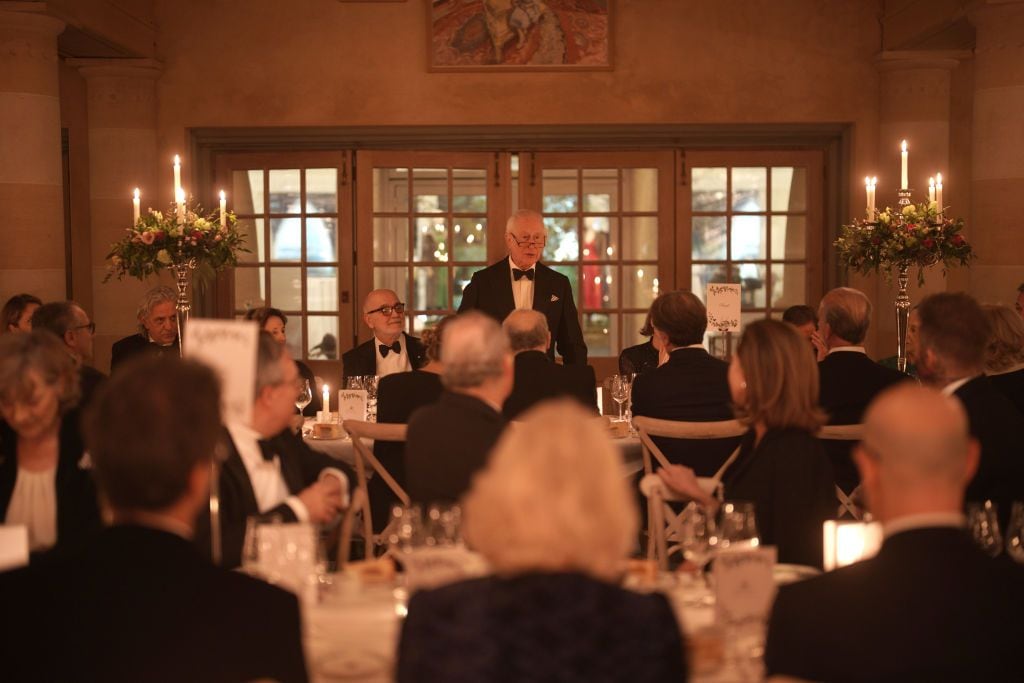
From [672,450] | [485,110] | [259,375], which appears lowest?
[672,450]

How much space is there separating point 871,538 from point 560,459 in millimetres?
1551

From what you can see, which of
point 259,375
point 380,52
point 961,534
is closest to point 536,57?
point 380,52

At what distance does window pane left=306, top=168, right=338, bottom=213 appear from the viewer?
10.1 metres

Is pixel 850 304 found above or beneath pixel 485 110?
beneath

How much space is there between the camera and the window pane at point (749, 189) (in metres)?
10.2

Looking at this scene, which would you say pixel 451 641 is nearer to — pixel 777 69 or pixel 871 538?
pixel 871 538

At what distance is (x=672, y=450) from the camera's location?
207 inches

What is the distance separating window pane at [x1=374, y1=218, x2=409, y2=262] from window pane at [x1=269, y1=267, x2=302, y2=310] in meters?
0.66

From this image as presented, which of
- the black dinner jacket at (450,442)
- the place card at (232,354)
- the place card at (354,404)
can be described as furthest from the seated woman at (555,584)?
the place card at (354,404)

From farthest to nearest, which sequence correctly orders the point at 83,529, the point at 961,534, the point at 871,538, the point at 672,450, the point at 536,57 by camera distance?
the point at 536,57 < the point at 672,450 < the point at 83,529 < the point at 871,538 < the point at 961,534

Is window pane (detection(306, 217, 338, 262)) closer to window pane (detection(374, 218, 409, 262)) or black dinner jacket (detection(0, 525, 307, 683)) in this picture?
window pane (detection(374, 218, 409, 262))

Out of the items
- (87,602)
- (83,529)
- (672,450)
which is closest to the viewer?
(87,602)

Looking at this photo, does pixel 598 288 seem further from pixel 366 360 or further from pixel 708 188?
pixel 366 360

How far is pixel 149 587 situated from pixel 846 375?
3736 millimetres
